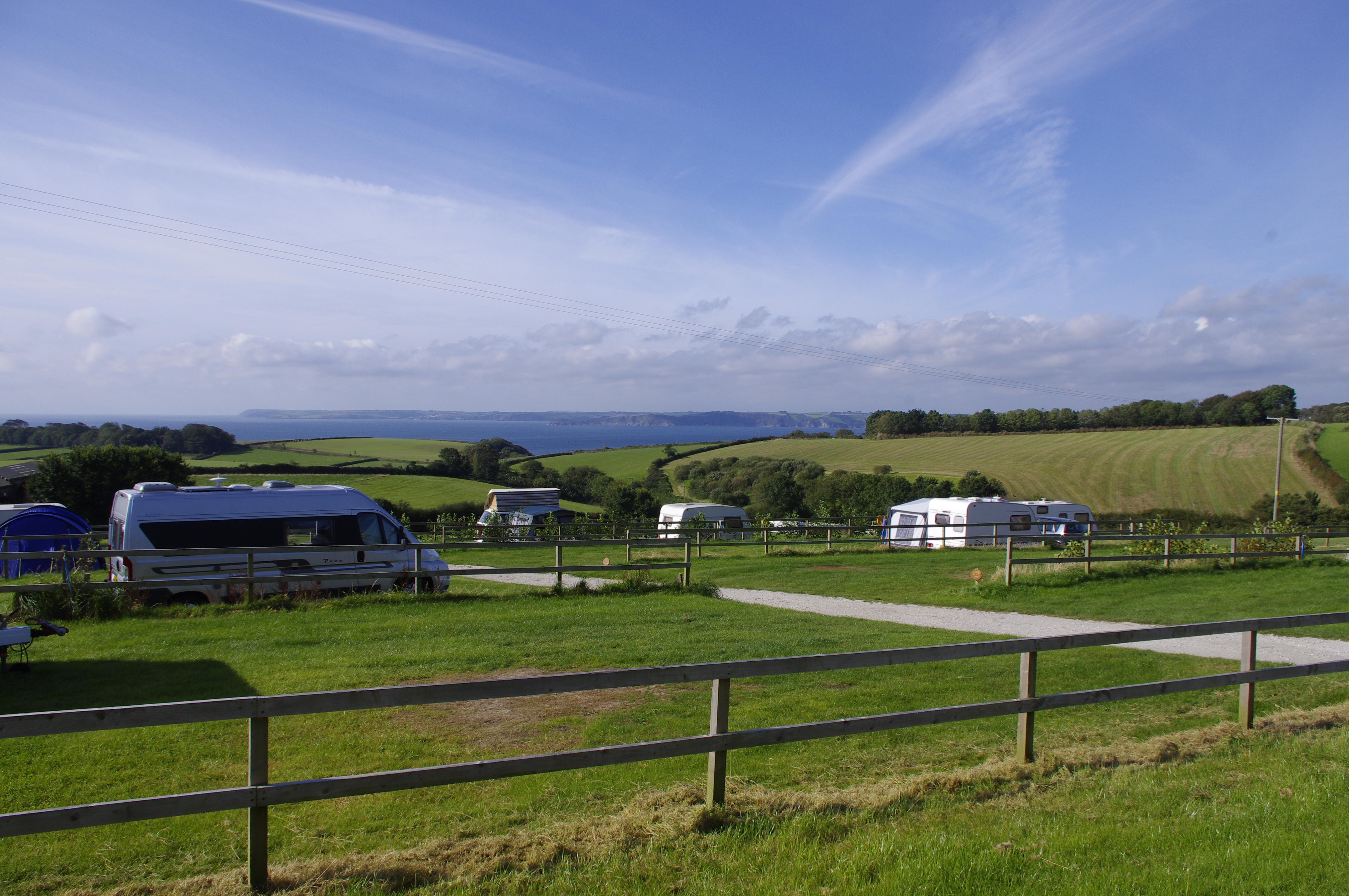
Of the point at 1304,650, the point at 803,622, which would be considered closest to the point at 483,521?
the point at 803,622

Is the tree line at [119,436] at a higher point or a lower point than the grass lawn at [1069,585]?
higher

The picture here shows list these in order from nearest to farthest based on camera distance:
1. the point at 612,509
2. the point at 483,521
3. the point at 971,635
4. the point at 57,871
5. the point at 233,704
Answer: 1. the point at 233,704
2. the point at 57,871
3. the point at 971,635
4. the point at 483,521
5. the point at 612,509

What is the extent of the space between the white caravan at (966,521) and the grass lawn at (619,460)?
149 ft

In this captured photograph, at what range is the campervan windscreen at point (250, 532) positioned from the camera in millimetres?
13133

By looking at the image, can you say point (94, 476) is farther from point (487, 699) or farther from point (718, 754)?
point (718, 754)

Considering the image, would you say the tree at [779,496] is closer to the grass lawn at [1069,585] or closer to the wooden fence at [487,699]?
the grass lawn at [1069,585]

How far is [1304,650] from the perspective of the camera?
9602 mm

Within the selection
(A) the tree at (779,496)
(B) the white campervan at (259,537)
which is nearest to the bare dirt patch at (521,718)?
(B) the white campervan at (259,537)

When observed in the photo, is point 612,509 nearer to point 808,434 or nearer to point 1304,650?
point 1304,650

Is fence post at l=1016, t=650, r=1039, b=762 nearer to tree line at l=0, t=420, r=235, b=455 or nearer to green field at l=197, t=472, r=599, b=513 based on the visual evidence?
green field at l=197, t=472, r=599, b=513

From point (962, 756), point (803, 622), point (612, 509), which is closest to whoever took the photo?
point (962, 756)

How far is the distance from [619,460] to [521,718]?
8227 centimetres

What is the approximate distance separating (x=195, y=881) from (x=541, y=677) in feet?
5.49

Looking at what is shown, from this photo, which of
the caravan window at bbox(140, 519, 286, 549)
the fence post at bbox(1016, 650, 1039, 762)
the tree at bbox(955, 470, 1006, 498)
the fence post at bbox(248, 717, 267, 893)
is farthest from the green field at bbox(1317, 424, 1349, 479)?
the fence post at bbox(248, 717, 267, 893)
